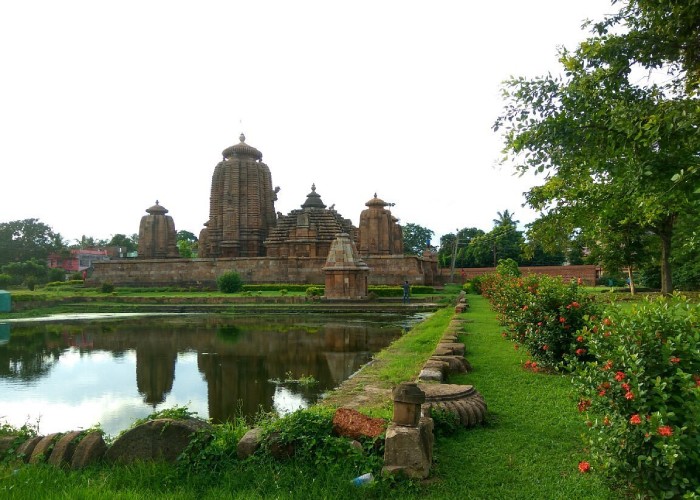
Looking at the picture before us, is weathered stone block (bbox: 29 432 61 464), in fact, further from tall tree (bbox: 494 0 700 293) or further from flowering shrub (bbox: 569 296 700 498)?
tall tree (bbox: 494 0 700 293)

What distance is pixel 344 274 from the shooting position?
75.6ft

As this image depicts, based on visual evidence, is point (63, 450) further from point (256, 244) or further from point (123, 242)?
point (123, 242)

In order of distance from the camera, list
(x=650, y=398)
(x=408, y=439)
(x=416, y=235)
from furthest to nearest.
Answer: (x=416, y=235), (x=408, y=439), (x=650, y=398)

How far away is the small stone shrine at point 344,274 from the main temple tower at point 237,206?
40.9ft

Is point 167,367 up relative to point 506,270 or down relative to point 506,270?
down

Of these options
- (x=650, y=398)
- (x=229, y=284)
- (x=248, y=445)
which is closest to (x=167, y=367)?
(x=248, y=445)

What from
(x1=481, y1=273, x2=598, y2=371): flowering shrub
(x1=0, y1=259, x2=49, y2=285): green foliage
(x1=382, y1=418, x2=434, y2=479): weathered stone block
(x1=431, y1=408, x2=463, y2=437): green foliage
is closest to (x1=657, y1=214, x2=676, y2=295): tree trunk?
(x1=481, y1=273, x2=598, y2=371): flowering shrub

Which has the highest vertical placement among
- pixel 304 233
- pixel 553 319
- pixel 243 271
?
pixel 304 233

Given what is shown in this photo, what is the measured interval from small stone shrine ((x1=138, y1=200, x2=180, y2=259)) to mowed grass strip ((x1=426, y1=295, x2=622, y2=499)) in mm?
34879

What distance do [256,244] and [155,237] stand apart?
335 inches

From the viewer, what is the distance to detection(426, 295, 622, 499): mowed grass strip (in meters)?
3.10

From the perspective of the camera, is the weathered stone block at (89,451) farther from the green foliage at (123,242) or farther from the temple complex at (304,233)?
the green foliage at (123,242)

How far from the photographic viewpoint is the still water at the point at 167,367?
604 centimetres

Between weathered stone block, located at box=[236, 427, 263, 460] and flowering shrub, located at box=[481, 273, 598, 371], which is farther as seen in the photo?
flowering shrub, located at box=[481, 273, 598, 371]
